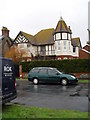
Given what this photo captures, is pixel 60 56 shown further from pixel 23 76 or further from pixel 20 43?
pixel 23 76

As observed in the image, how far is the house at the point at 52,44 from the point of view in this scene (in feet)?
116

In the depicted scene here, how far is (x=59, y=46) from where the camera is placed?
35688mm

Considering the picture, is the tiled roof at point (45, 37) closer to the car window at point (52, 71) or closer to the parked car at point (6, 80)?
the car window at point (52, 71)

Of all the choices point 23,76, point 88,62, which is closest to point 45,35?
point 23,76

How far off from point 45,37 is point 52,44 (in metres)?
3.55

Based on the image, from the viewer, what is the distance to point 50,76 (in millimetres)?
16391

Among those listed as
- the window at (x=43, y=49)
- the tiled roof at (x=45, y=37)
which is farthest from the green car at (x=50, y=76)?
the window at (x=43, y=49)

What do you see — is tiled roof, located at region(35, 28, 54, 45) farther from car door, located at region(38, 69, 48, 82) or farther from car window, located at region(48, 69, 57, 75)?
car window, located at region(48, 69, 57, 75)

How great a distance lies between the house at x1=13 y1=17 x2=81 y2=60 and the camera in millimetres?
35406

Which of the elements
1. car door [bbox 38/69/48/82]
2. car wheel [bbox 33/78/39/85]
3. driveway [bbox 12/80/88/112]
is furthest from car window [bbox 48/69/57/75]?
driveway [bbox 12/80/88/112]

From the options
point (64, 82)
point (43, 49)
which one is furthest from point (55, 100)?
point (43, 49)

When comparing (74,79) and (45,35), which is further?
(45,35)

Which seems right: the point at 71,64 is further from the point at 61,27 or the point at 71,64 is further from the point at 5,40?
the point at 5,40

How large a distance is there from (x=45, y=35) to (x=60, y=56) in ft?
25.5
